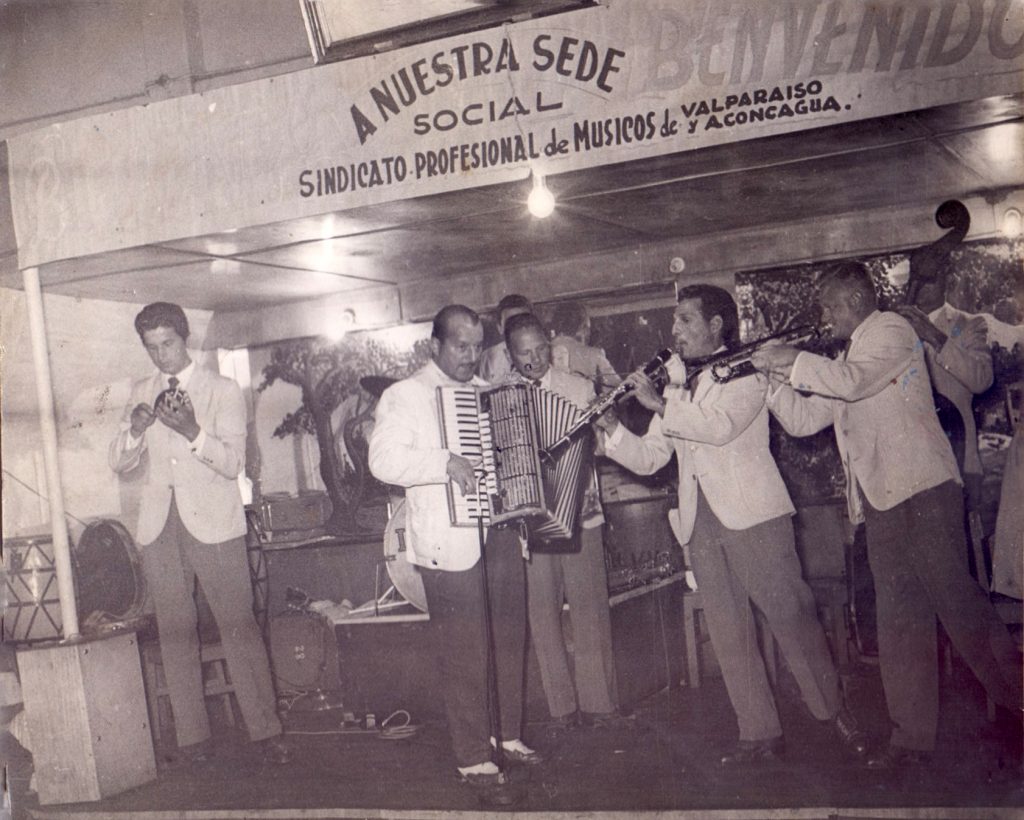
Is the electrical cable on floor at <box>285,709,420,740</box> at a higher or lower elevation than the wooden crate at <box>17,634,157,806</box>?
lower

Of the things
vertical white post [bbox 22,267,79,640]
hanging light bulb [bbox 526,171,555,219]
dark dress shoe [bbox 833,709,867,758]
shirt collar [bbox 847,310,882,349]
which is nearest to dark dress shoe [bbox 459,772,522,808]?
dark dress shoe [bbox 833,709,867,758]

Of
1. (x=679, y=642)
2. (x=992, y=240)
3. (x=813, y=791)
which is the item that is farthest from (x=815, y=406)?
(x=813, y=791)

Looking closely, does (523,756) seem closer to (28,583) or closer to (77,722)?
(77,722)

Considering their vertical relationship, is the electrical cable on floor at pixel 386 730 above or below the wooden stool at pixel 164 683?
below

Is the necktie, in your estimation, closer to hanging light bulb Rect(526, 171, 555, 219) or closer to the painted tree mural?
hanging light bulb Rect(526, 171, 555, 219)

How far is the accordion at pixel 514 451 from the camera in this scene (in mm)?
4969

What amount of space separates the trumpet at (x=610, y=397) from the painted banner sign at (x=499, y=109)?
106 cm

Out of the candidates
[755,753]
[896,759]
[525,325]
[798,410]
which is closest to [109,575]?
[525,325]

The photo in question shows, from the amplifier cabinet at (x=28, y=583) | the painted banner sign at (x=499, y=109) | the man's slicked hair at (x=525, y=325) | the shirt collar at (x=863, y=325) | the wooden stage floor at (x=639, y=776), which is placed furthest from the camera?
the amplifier cabinet at (x=28, y=583)

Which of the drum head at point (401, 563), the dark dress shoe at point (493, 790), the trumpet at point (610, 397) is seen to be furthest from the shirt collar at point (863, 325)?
the dark dress shoe at point (493, 790)

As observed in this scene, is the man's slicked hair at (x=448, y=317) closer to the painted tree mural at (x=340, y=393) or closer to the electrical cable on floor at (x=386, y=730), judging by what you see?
the painted tree mural at (x=340, y=393)

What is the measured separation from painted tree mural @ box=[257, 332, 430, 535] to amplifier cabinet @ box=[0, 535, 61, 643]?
5.58 feet

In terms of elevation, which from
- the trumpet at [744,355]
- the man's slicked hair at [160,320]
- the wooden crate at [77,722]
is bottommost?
the wooden crate at [77,722]

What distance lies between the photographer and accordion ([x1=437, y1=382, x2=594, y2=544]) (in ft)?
16.3
